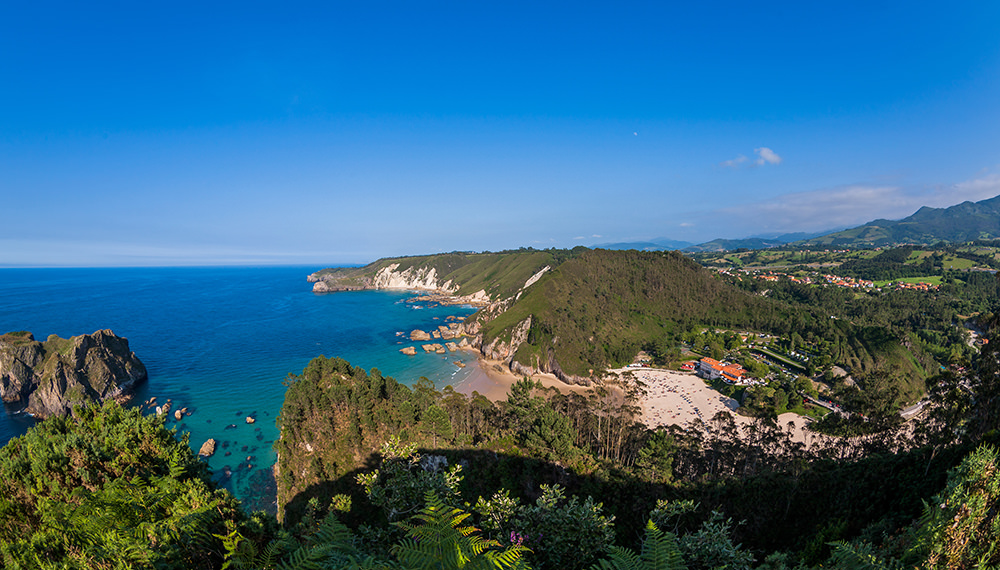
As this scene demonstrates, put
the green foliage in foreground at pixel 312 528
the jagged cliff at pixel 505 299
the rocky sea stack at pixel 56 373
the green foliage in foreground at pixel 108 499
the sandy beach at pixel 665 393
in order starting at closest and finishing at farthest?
the green foliage in foreground at pixel 312 528 → the green foliage in foreground at pixel 108 499 → the rocky sea stack at pixel 56 373 → the sandy beach at pixel 665 393 → the jagged cliff at pixel 505 299

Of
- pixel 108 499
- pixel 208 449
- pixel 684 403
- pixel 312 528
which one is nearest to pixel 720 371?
pixel 684 403

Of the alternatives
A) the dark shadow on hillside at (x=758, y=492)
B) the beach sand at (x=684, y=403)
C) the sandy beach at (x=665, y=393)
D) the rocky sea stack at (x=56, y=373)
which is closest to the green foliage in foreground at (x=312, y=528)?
the dark shadow on hillside at (x=758, y=492)

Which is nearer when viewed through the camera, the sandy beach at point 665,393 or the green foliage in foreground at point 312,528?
the green foliage in foreground at point 312,528

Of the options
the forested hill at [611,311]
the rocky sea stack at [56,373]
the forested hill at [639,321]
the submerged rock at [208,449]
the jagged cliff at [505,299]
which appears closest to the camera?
the submerged rock at [208,449]

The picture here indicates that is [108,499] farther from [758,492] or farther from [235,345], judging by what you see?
[235,345]

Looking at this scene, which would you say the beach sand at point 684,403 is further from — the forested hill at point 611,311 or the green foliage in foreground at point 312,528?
the green foliage in foreground at point 312,528

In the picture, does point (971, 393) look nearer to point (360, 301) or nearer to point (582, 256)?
point (582, 256)

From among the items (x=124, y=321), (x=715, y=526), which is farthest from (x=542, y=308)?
(x=124, y=321)

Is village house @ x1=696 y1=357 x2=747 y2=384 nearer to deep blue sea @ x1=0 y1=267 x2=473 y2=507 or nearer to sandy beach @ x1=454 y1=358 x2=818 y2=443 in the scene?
sandy beach @ x1=454 y1=358 x2=818 y2=443
